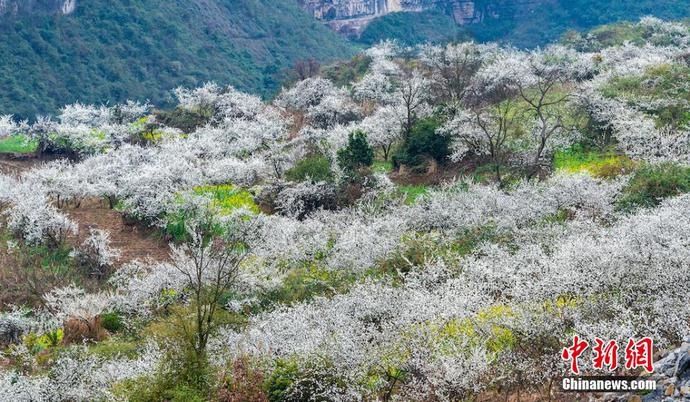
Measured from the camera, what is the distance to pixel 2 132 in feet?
170

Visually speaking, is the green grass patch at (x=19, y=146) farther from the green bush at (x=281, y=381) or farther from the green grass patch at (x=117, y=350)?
the green bush at (x=281, y=381)

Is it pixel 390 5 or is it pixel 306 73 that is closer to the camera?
pixel 306 73

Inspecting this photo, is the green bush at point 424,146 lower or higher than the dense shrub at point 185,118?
higher

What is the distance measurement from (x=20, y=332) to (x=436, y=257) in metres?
12.9

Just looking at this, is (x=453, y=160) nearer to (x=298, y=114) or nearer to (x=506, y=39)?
(x=298, y=114)

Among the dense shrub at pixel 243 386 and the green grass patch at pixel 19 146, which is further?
the green grass patch at pixel 19 146

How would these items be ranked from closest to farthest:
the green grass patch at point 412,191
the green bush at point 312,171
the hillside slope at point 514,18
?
the green grass patch at point 412,191 → the green bush at point 312,171 → the hillside slope at point 514,18

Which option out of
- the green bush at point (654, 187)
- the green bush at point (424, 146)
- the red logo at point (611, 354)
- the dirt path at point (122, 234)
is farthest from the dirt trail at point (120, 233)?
the red logo at point (611, 354)

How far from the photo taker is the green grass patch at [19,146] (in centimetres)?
4704

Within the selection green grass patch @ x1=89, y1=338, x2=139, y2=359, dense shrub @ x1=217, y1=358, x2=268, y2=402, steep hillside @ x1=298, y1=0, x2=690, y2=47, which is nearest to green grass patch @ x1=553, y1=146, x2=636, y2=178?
dense shrub @ x1=217, y1=358, x2=268, y2=402

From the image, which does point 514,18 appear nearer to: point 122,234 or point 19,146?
point 19,146

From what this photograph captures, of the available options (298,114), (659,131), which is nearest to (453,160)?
(659,131)

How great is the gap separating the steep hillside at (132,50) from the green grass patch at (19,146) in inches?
491

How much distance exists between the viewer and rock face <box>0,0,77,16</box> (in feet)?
239
